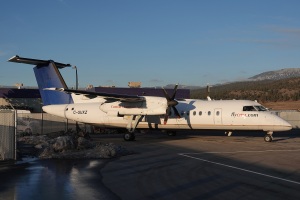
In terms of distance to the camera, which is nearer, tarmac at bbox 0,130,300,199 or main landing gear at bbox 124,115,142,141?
tarmac at bbox 0,130,300,199

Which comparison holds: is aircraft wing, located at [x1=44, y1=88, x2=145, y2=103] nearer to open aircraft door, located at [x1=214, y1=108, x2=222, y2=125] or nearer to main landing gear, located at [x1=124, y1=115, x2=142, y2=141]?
main landing gear, located at [x1=124, y1=115, x2=142, y2=141]

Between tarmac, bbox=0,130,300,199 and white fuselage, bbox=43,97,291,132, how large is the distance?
6.94m

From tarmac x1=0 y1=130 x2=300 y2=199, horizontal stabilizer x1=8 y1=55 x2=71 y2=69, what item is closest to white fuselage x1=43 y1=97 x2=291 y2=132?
horizontal stabilizer x1=8 y1=55 x2=71 y2=69

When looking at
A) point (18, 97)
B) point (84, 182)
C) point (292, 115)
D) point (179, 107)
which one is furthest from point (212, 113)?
point (18, 97)

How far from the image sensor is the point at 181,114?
2948cm

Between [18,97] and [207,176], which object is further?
[18,97]

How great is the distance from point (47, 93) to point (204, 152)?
17.7 meters

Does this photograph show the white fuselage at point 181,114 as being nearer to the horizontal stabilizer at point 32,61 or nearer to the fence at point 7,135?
the horizontal stabilizer at point 32,61

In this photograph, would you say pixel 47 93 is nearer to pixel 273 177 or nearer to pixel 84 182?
pixel 84 182

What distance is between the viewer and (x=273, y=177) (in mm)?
13148

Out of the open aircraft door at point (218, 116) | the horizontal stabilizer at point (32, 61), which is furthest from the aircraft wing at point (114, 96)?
the open aircraft door at point (218, 116)

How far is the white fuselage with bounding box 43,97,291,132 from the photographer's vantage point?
26422 mm

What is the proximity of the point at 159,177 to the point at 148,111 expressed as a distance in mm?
15330

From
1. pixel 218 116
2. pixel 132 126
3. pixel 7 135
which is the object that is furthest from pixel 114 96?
pixel 7 135
